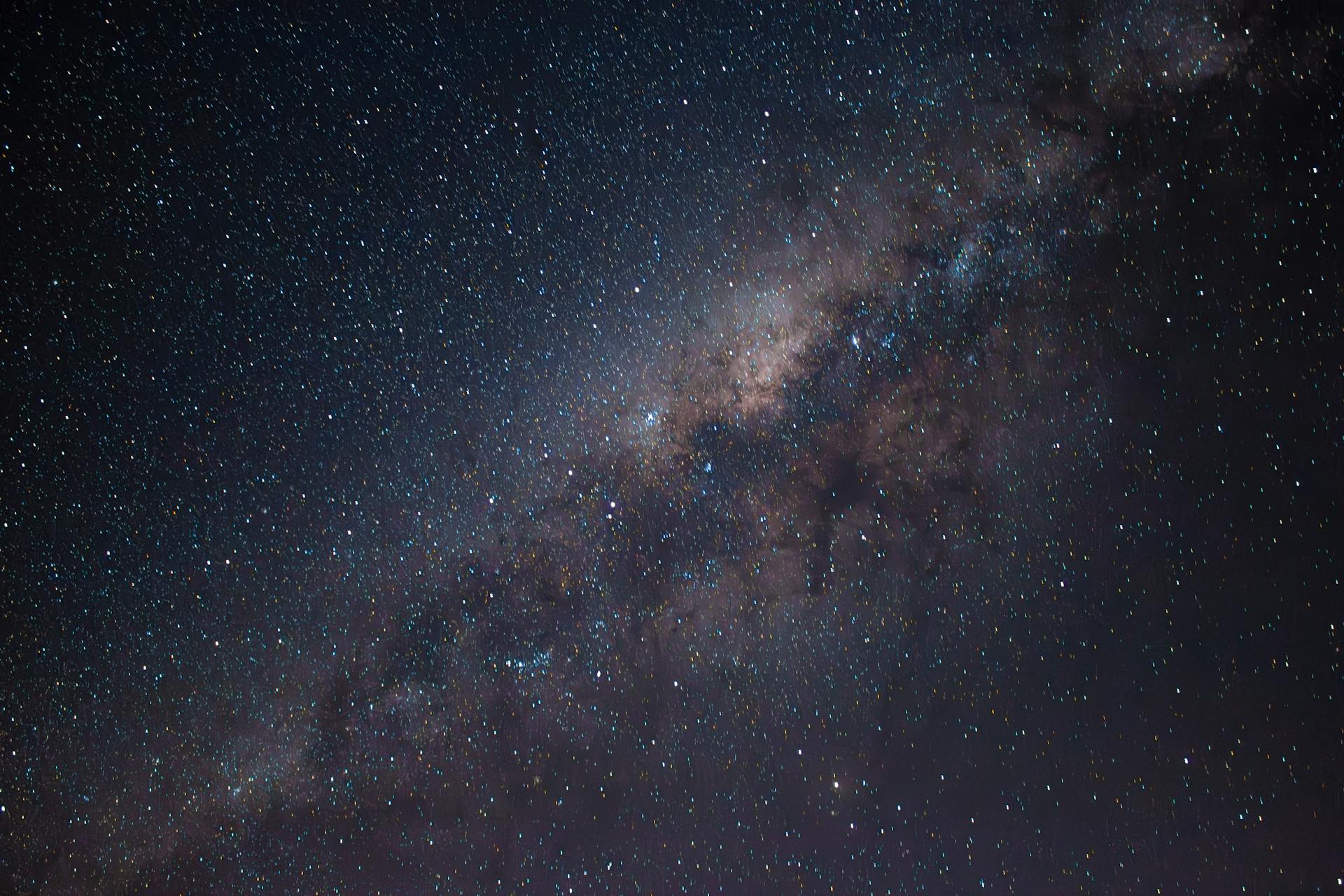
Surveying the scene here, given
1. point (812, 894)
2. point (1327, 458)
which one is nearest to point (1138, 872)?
point (812, 894)

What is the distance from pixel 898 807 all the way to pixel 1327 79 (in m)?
5.09

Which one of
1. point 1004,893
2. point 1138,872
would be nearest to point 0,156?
point 1004,893

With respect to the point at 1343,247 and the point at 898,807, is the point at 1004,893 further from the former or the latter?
the point at 1343,247

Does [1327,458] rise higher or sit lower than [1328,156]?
lower

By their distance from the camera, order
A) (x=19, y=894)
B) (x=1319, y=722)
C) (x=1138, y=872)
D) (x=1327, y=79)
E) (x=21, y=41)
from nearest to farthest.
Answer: (x=21, y=41), (x=19, y=894), (x=1327, y=79), (x=1138, y=872), (x=1319, y=722)

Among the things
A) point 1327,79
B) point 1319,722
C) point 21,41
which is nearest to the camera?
point 21,41

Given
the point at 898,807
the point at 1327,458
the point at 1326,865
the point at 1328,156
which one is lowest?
the point at 1326,865

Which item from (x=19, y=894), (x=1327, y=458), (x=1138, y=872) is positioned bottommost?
(x=1138, y=872)

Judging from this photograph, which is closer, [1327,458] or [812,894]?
[812,894]

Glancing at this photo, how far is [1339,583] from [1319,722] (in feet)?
3.61

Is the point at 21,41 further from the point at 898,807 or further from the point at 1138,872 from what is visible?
the point at 1138,872

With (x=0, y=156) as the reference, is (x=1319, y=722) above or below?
below

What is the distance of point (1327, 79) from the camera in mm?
3684

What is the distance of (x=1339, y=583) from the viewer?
187 inches
